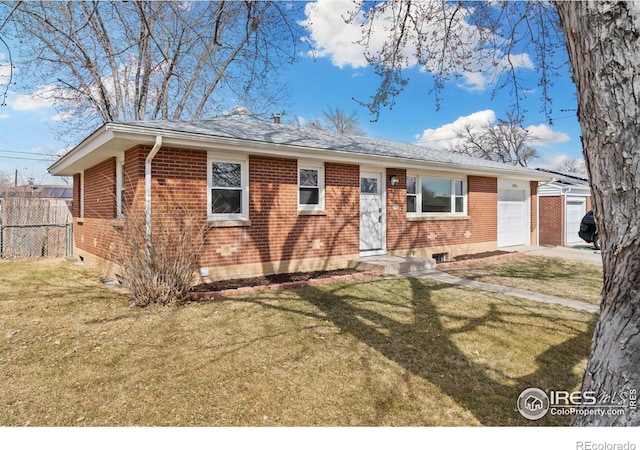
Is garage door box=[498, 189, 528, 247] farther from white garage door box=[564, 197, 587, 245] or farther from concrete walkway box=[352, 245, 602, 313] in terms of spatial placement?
white garage door box=[564, 197, 587, 245]

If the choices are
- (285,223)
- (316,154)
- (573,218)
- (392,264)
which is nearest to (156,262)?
(285,223)

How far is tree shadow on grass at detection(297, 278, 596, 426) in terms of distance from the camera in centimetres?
328

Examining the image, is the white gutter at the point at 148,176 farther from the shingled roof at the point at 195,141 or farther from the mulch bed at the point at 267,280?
the mulch bed at the point at 267,280

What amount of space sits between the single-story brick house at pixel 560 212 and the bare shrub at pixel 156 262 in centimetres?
1626

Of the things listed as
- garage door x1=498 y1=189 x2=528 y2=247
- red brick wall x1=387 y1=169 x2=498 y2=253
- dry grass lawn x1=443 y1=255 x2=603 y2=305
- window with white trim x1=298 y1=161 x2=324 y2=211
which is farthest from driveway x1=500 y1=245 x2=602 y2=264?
window with white trim x1=298 y1=161 x2=324 y2=211

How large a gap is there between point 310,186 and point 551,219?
13.6 metres

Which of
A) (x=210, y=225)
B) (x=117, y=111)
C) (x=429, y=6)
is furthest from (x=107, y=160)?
(x=117, y=111)

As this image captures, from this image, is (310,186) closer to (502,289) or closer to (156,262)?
(156,262)

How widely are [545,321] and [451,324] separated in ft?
4.66

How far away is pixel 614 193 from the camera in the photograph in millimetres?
1883

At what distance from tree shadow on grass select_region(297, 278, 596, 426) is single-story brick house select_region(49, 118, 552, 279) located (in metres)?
2.40

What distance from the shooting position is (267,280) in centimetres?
812

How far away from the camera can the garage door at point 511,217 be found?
1477cm
